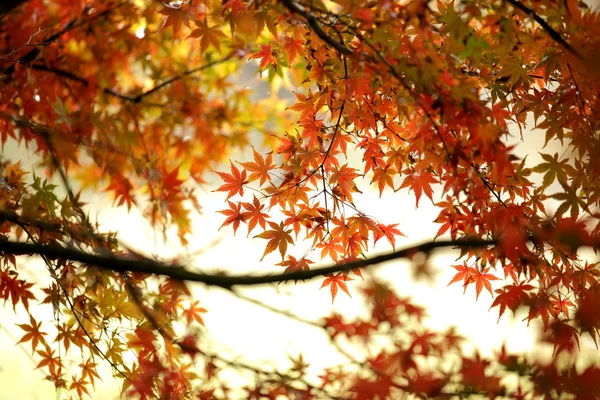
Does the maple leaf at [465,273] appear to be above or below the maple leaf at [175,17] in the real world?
below

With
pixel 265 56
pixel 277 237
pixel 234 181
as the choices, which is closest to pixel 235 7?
pixel 265 56

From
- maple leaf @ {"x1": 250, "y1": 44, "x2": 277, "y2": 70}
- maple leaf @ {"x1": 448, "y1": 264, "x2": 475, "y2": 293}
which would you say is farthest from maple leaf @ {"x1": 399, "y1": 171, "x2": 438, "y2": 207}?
maple leaf @ {"x1": 250, "y1": 44, "x2": 277, "y2": 70}

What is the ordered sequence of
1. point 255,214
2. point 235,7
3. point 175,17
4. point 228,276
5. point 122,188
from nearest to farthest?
point 228,276, point 235,7, point 175,17, point 255,214, point 122,188

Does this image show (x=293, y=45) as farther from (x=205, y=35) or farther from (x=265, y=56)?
(x=205, y=35)

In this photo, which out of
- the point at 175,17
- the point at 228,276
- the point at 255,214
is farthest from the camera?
the point at 255,214

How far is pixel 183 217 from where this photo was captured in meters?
2.16

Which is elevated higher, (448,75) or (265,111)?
(265,111)

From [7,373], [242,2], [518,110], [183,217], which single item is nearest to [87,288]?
[183,217]

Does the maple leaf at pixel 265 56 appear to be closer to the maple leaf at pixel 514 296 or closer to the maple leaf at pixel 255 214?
the maple leaf at pixel 255 214

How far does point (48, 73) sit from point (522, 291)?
1994 mm

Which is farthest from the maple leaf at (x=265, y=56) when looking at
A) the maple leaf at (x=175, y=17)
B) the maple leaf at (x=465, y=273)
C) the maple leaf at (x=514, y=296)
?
the maple leaf at (x=514, y=296)

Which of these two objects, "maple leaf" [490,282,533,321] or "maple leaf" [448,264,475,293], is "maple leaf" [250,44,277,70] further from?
"maple leaf" [490,282,533,321]

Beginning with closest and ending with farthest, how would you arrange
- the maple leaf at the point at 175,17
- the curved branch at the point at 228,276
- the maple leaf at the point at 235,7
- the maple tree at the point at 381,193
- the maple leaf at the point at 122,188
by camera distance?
the curved branch at the point at 228,276
the maple tree at the point at 381,193
the maple leaf at the point at 235,7
the maple leaf at the point at 175,17
the maple leaf at the point at 122,188

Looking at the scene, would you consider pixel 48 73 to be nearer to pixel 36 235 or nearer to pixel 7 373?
pixel 36 235
